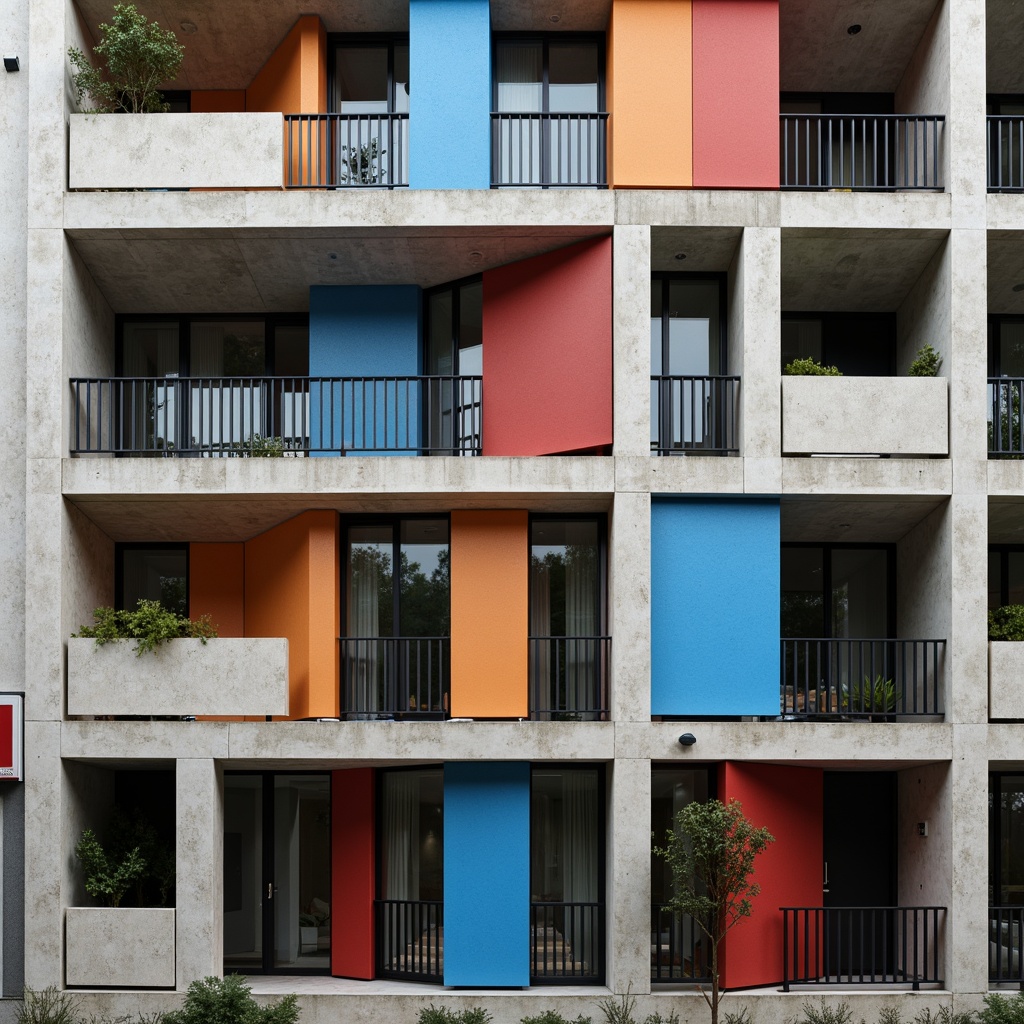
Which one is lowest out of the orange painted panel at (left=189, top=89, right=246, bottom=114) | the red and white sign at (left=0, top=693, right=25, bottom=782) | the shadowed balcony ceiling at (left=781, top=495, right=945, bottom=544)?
the red and white sign at (left=0, top=693, right=25, bottom=782)

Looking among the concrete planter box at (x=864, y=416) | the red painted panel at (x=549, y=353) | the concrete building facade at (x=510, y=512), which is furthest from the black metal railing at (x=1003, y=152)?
the red painted panel at (x=549, y=353)

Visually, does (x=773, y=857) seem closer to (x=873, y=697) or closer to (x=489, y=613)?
(x=873, y=697)

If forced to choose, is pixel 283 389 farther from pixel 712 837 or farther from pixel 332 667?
pixel 712 837

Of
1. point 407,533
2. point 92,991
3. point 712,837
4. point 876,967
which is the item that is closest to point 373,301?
point 407,533

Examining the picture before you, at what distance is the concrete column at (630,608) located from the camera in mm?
15414

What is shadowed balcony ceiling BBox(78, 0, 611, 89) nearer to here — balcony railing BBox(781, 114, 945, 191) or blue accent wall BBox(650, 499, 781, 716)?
balcony railing BBox(781, 114, 945, 191)

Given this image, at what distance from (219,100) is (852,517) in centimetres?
1237

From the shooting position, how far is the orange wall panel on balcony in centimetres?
1641

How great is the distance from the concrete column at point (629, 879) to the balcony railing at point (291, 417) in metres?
5.44

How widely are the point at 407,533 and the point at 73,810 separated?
6.16 metres

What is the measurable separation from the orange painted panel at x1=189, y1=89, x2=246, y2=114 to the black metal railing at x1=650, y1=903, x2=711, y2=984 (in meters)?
14.3

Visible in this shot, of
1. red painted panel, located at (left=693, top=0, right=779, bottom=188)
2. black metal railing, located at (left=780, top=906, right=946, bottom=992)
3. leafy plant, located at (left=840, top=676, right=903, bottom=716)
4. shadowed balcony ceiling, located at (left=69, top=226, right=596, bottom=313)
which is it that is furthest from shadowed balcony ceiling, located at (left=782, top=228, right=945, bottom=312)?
black metal railing, located at (left=780, top=906, right=946, bottom=992)

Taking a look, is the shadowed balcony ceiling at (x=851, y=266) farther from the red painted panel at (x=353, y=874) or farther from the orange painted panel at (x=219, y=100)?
the red painted panel at (x=353, y=874)

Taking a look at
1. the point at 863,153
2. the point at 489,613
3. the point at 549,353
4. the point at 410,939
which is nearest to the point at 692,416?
the point at 549,353
